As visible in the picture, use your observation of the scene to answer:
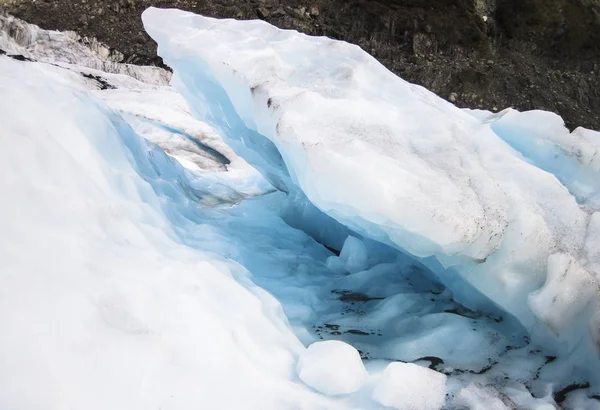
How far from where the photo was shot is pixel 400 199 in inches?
97.0

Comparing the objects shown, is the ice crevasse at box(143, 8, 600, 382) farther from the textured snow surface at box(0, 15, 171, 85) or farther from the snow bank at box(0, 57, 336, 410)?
the textured snow surface at box(0, 15, 171, 85)

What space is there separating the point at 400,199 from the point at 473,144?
950mm

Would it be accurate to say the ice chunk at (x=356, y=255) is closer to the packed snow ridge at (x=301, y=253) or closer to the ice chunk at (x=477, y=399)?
the packed snow ridge at (x=301, y=253)

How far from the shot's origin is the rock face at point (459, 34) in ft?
46.0

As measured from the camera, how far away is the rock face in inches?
552

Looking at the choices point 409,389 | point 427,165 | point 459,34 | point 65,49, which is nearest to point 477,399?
point 409,389

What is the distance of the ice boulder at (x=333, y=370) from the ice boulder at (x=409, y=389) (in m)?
0.10

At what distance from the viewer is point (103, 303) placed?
1.73 metres

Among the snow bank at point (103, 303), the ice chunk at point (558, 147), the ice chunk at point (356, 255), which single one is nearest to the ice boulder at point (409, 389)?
the snow bank at point (103, 303)

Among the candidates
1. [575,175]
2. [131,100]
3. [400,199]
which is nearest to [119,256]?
[400,199]

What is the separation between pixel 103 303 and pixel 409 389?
119cm

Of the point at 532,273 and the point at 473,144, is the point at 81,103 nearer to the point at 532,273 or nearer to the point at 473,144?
the point at 473,144

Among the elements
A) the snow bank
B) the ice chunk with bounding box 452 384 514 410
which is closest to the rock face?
the snow bank

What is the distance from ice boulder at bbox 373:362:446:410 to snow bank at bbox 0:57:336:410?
0.21 meters
